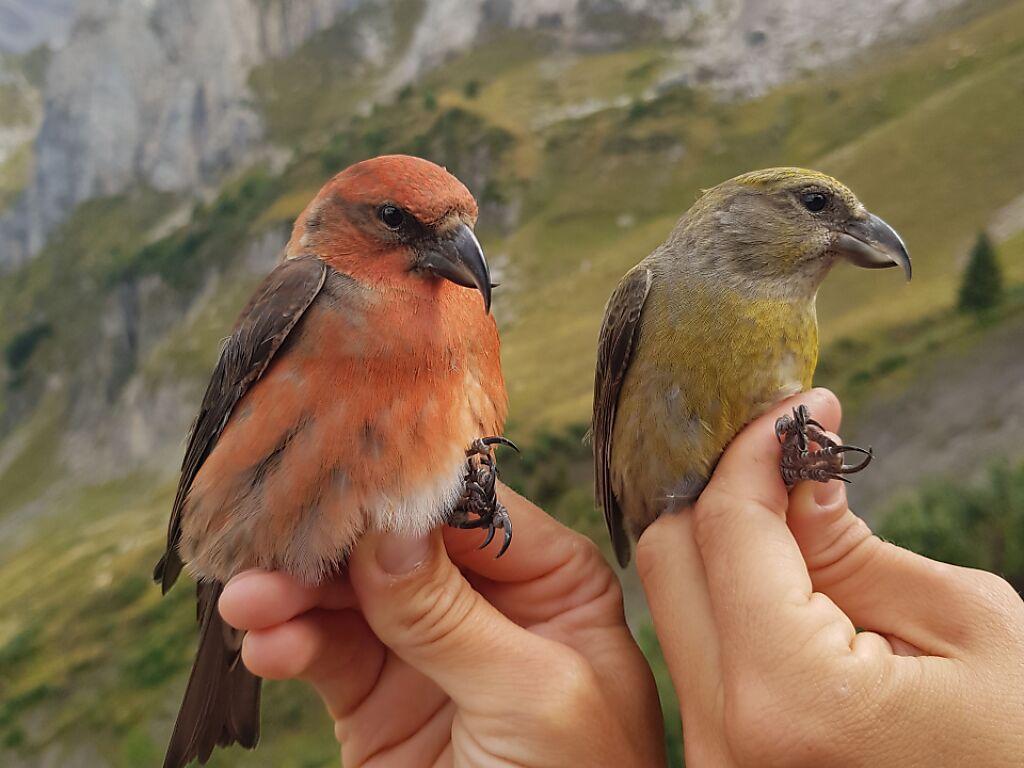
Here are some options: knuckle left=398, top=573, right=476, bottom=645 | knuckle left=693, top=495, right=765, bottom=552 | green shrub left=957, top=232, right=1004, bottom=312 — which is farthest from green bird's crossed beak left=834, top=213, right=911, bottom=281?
green shrub left=957, top=232, right=1004, bottom=312

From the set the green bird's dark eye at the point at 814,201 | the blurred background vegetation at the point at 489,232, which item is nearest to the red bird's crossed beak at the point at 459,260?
the green bird's dark eye at the point at 814,201

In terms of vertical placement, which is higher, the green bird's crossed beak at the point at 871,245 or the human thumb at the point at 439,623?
the green bird's crossed beak at the point at 871,245

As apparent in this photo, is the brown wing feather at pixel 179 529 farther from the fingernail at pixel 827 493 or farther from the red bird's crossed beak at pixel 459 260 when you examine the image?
the fingernail at pixel 827 493

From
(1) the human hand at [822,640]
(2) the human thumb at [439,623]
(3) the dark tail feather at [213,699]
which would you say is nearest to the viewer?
(1) the human hand at [822,640]

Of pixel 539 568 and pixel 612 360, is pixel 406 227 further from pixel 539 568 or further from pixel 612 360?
pixel 539 568

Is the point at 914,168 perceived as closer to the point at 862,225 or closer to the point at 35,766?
the point at 862,225

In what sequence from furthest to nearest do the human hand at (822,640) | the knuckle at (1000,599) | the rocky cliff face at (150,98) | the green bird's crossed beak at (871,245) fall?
the rocky cliff face at (150,98) < the green bird's crossed beak at (871,245) < the knuckle at (1000,599) < the human hand at (822,640)

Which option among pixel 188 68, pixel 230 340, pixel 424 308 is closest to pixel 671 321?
pixel 424 308

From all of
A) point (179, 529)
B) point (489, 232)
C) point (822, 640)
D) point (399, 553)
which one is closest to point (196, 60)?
point (489, 232)
